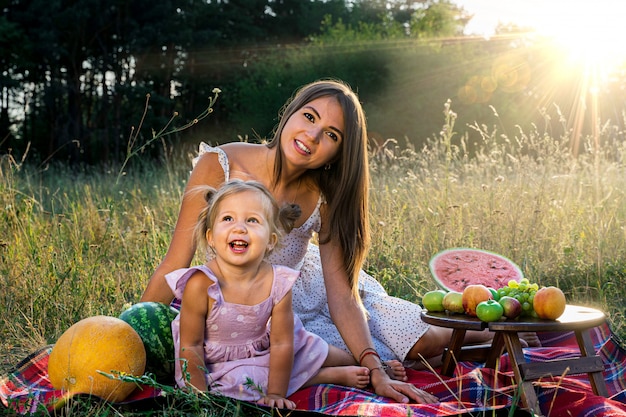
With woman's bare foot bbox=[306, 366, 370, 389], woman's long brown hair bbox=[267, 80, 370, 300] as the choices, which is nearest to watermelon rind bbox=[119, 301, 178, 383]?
woman's bare foot bbox=[306, 366, 370, 389]

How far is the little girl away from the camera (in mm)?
3260

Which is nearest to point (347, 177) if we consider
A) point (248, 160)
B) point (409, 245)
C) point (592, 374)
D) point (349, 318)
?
point (248, 160)

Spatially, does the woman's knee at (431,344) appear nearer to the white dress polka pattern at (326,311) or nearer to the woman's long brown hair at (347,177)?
the white dress polka pattern at (326,311)

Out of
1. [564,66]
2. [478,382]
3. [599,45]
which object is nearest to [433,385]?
[478,382]

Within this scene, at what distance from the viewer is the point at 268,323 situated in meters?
3.60

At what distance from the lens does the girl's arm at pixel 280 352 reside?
3.26 m

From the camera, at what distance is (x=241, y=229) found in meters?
3.22

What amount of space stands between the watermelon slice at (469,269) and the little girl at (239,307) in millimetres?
1555

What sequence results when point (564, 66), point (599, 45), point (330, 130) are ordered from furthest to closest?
point (564, 66) < point (599, 45) < point (330, 130)

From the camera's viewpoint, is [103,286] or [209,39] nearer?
[103,286]

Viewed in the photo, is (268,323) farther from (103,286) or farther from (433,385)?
(103,286)

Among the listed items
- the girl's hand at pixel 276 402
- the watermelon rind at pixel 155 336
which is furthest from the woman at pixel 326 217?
the girl's hand at pixel 276 402

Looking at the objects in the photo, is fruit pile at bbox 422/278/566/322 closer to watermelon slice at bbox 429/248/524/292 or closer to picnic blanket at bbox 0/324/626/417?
picnic blanket at bbox 0/324/626/417

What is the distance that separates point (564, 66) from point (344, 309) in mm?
22430
